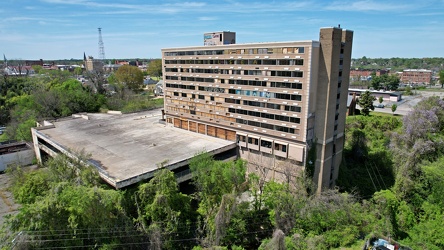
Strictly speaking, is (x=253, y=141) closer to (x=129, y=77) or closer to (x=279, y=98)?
(x=279, y=98)

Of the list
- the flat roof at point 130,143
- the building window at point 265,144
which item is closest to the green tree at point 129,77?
the flat roof at point 130,143

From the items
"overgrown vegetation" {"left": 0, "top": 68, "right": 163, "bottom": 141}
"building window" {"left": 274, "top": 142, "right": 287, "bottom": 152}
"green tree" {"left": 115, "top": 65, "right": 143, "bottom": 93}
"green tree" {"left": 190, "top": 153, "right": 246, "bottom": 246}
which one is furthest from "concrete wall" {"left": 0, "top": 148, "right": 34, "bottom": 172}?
"green tree" {"left": 115, "top": 65, "right": 143, "bottom": 93}

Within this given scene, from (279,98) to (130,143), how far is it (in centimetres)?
2199

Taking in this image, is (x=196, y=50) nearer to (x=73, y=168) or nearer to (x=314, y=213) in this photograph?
(x=73, y=168)

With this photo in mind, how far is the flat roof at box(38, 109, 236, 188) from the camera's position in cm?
3144

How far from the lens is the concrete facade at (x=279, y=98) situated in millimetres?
32250

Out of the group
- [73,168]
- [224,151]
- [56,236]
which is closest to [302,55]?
[224,151]

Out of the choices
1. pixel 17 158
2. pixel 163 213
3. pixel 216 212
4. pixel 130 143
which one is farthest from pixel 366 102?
pixel 17 158

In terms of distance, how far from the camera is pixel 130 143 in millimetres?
40281

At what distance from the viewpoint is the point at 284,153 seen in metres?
35.4

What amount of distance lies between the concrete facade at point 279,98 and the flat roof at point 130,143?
4302 mm

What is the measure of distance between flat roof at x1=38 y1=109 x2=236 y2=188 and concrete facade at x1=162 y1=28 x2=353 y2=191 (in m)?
4.30

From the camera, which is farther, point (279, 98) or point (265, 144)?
point (265, 144)

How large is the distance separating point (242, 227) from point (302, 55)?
1954cm
